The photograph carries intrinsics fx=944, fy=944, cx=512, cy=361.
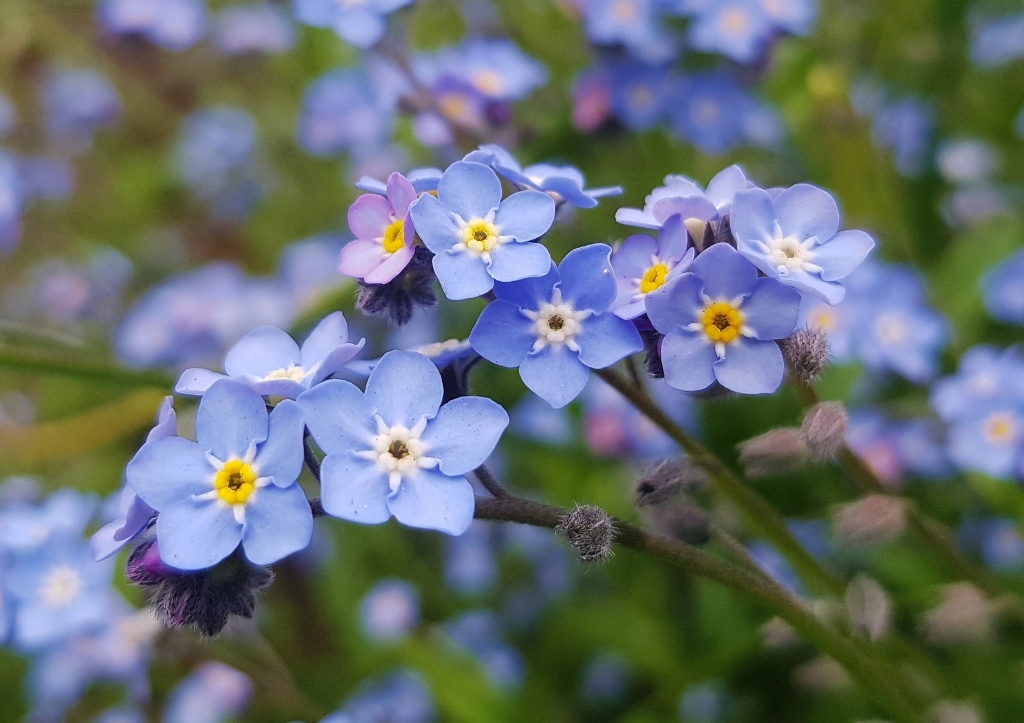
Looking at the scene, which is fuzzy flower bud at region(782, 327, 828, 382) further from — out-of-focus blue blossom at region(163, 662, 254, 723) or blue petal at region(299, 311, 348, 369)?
out-of-focus blue blossom at region(163, 662, 254, 723)

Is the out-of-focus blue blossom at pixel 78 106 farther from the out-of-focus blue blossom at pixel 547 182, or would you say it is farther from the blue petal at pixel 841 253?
the blue petal at pixel 841 253

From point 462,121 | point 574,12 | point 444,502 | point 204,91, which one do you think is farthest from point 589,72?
point 204,91

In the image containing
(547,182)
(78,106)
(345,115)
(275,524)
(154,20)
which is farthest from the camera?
(78,106)

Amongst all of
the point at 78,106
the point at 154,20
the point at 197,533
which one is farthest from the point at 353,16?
the point at 78,106

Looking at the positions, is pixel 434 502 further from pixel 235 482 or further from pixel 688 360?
pixel 688 360

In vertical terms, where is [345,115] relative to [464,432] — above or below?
below

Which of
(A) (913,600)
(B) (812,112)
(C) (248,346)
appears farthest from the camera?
(B) (812,112)

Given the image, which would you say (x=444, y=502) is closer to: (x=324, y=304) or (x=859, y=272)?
(x=324, y=304)
